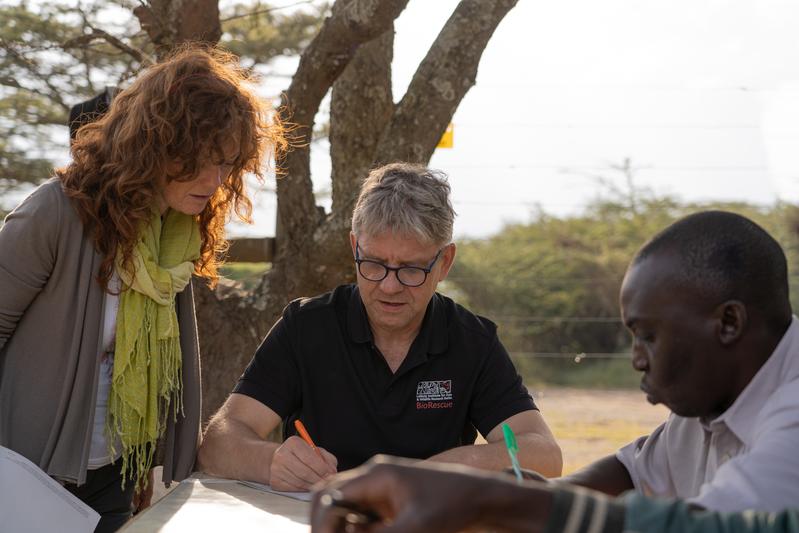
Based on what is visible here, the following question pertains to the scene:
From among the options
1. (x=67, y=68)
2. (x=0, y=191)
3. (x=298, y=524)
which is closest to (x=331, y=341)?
(x=298, y=524)

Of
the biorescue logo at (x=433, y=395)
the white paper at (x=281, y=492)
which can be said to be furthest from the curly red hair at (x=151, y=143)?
the biorescue logo at (x=433, y=395)

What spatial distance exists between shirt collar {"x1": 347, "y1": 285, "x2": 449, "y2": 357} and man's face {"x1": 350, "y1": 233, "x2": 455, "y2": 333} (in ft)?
0.10

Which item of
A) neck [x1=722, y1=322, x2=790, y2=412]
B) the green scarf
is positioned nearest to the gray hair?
the green scarf

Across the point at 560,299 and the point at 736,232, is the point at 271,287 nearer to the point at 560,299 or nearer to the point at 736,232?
the point at 736,232

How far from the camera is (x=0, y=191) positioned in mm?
8789

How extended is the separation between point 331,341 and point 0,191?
7020mm

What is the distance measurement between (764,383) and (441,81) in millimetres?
2603

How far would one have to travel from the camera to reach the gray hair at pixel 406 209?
2461 millimetres

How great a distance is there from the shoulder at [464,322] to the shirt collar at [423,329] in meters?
0.02

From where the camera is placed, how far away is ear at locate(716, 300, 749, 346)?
139cm

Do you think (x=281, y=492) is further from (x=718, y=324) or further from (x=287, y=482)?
(x=718, y=324)

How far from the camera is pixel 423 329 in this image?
8.67 feet

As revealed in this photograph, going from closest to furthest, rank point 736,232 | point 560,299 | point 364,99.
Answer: point 736,232 → point 364,99 → point 560,299

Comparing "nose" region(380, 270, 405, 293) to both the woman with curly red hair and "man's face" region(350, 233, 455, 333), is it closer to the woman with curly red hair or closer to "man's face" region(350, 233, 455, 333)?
"man's face" region(350, 233, 455, 333)
